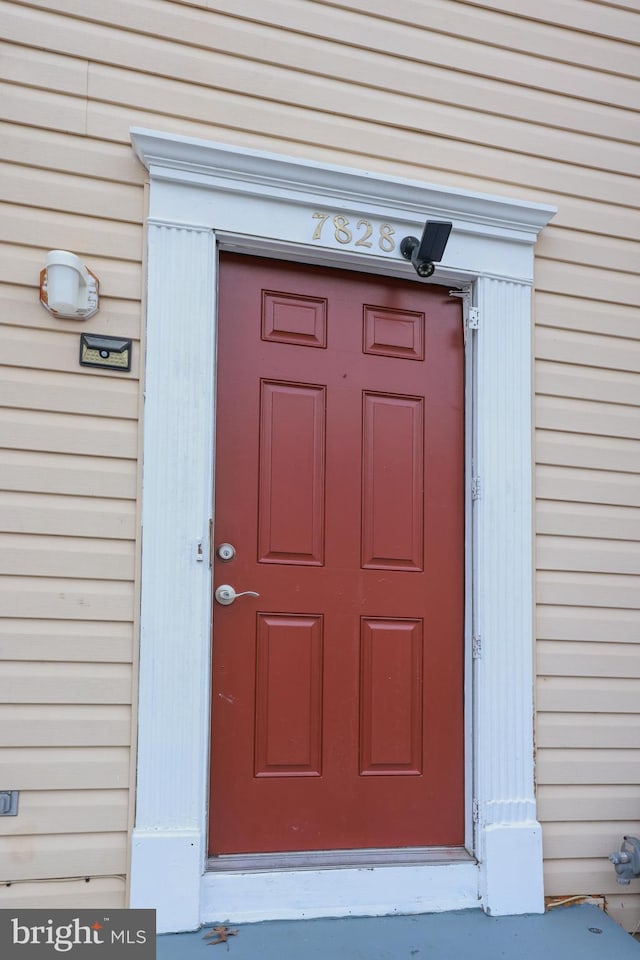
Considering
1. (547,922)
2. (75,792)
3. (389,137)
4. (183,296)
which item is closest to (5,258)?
(183,296)

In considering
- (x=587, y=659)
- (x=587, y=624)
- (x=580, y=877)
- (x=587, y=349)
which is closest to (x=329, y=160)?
(x=587, y=349)

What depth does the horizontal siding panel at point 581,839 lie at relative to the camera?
9.50 ft

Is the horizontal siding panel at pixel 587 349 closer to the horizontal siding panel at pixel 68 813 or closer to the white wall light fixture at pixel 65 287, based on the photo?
the white wall light fixture at pixel 65 287

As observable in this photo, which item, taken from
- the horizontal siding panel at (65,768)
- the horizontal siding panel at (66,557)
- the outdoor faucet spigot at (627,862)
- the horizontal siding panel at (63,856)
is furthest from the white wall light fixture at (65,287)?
the outdoor faucet spigot at (627,862)

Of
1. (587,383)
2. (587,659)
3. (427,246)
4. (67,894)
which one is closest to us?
(67,894)

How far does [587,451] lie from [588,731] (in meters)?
1.04

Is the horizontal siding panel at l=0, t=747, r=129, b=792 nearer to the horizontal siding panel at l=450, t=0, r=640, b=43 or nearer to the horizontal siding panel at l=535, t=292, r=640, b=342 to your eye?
the horizontal siding panel at l=535, t=292, r=640, b=342

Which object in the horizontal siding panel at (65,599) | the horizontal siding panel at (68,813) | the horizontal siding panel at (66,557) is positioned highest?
the horizontal siding panel at (66,557)

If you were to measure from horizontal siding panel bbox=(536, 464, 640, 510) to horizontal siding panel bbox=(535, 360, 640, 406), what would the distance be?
19 cm

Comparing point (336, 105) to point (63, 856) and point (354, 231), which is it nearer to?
point (354, 231)

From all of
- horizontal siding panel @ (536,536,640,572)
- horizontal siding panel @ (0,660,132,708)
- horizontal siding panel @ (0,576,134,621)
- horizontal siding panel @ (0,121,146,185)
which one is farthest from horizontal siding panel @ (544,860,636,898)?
horizontal siding panel @ (0,121,146,185)

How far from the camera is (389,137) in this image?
9.75ft

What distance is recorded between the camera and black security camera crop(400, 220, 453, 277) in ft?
9.14

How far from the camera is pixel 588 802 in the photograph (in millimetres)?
2961
